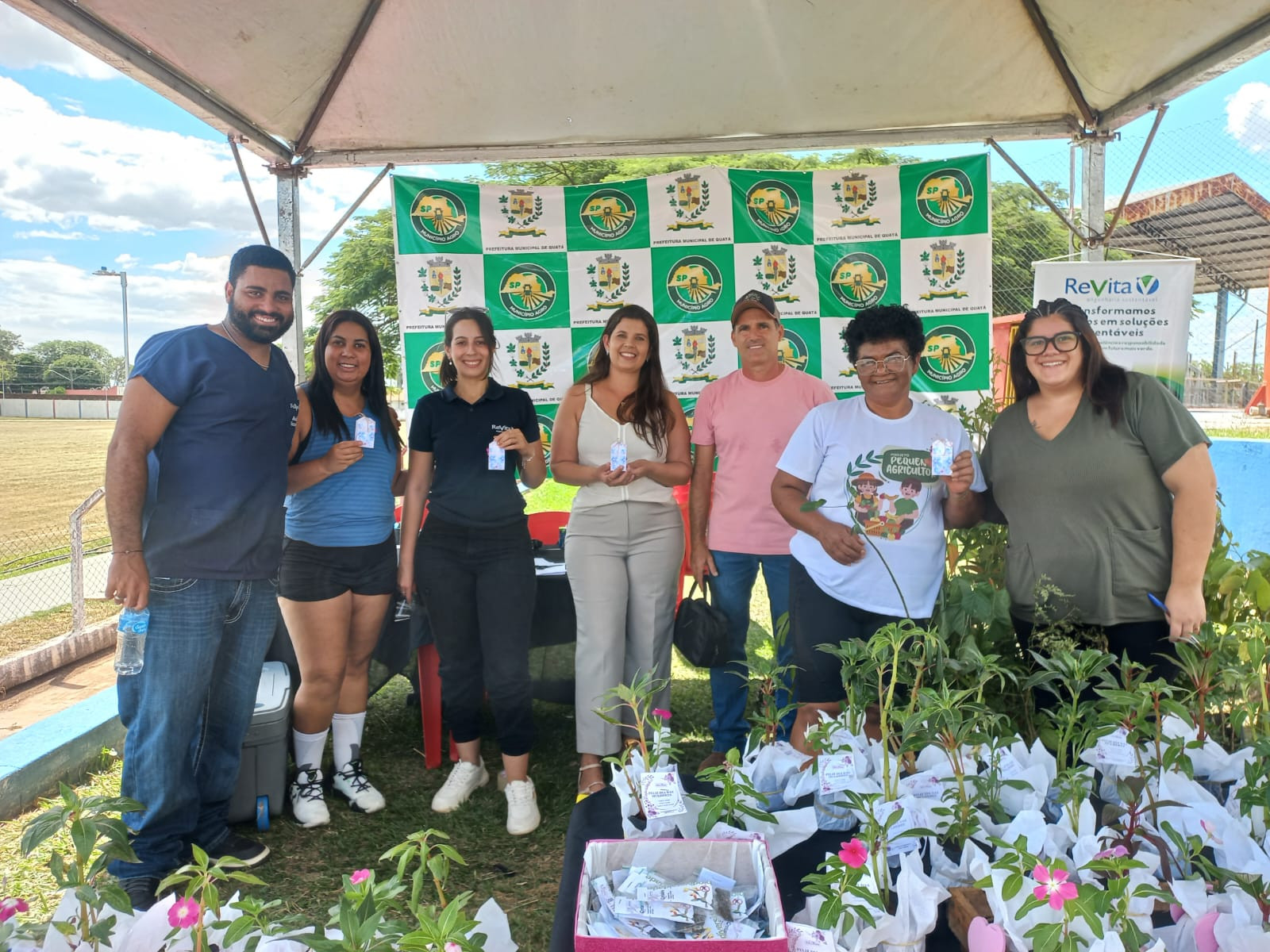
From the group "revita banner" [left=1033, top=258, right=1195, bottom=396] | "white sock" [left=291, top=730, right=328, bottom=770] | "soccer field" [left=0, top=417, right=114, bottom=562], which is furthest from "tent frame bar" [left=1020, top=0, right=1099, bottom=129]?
"soccer field" [left=0, top=417, right=114, bottom=562]

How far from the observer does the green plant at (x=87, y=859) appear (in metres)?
0.96

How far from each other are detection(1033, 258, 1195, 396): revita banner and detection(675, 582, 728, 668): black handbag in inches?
89.8

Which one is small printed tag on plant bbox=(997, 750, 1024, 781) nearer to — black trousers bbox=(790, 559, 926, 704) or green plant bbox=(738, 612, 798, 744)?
green plant bbox=(738, 612, 798, 744)

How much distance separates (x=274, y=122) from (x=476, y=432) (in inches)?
76.6

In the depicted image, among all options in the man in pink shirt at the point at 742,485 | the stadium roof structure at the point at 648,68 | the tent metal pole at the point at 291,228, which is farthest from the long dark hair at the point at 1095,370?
the tent metal pole at the point at 291,228

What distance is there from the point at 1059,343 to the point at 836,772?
1.20 meters

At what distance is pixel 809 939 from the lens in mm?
1009

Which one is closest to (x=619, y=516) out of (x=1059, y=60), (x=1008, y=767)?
(x=1008, y=767)

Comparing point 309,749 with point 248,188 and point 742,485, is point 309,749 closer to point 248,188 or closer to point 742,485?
point 742,485

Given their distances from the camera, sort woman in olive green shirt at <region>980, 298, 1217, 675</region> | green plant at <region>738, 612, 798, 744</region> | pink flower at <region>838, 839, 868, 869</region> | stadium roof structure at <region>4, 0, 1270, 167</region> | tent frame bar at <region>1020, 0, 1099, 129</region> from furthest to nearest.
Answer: tent frame bar at <region>1020, 0, 1099, 129</region> → stadium roof structure at <region>4, 0, 1270, 167</region> → woman in olive green shirt at <region>980, 298, 1217, 675</region> → green plant at <region>738, 612, 798, 744</region> → pink flower at <region>838, 839, 868, 869</region>

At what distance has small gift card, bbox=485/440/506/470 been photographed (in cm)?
252

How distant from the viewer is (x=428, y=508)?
8.59 feet

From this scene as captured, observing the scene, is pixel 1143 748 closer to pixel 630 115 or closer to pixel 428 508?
pixel 428 508

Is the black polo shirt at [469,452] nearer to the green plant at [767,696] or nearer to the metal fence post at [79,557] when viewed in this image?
the green plant at [767,696]
